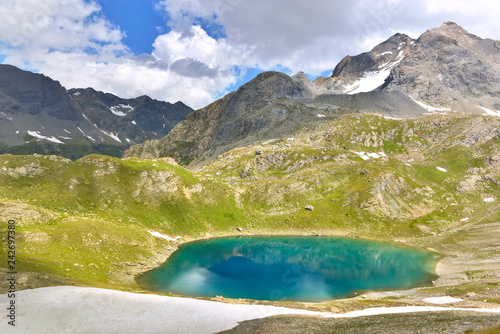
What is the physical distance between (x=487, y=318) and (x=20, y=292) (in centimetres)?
5961

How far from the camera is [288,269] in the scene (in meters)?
77.1

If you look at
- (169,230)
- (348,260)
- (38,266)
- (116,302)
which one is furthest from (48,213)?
(348,260)

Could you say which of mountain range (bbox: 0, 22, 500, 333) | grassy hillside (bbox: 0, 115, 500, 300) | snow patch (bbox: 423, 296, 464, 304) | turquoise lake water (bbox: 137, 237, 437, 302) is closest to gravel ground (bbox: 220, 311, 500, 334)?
mountain range (bbox: 0, 22, 500, 333)

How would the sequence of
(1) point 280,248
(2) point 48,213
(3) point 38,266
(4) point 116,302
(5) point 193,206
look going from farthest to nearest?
(5) point 193,206 → (1) point 280,248 → (2) point 48,213 → (3) point 38,266 → (4) point 116,302

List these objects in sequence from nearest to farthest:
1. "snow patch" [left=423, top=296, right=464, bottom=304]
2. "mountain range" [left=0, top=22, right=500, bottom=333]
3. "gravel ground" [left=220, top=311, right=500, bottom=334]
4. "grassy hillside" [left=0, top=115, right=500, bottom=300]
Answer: "gravel ground" [left=220, top=311, right=500, bottom=334], "snow patch" [left=423, top=296, right=464, bottom=304], "mountain range" [left=0, top=22, right=500, bottom=333], "grassy hillside" [left=0, top=115, right=500, bottom=300]

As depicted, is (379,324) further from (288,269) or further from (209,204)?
(209,204)

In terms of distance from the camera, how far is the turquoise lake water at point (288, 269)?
5991 centimetres

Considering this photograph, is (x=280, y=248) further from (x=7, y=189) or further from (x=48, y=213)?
(x=7, y=189)

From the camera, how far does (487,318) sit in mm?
29484

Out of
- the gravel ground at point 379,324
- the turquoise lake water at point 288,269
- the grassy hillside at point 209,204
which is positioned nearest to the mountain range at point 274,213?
the gravel ground at point 379,324

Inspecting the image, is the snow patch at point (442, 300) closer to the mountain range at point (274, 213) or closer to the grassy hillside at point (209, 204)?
the mountain range at point (274, 213)

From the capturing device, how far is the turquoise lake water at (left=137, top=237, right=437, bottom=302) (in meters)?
59.9

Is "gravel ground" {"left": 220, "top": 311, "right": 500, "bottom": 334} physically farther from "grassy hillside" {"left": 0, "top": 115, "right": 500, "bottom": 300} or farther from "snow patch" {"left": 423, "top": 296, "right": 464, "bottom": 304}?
"grassy hillside" {"left": 0, "top": 115, "right": 500, "bottom": 300}

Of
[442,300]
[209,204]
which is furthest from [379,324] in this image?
[209,204]
